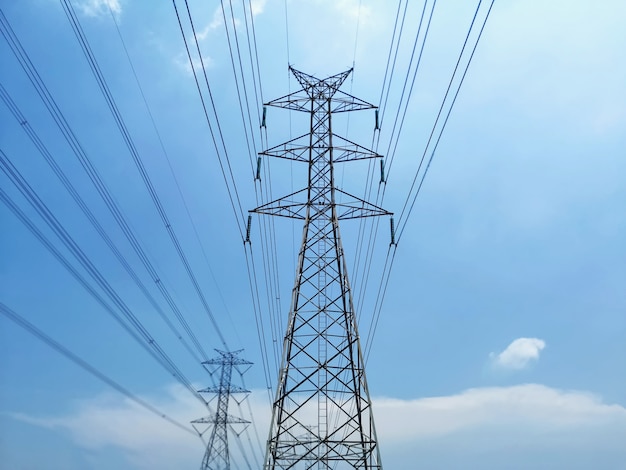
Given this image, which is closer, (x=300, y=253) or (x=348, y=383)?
(x=348, y=383)

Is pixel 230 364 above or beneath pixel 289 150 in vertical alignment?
above

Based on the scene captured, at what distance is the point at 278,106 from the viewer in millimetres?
25531

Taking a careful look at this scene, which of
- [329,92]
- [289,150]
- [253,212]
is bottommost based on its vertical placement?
[253,212]

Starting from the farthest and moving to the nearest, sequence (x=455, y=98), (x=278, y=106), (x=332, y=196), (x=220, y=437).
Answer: (x=220, y=437) < (x=278, y=106) < (x=332, y=196) < (x=455, y=98)

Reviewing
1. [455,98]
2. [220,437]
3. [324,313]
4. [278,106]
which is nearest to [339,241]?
[324,313]

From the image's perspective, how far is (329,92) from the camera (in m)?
26.9

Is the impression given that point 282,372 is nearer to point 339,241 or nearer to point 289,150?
point 339,241

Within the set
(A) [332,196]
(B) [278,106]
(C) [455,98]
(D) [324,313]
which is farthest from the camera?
(B) [278,106]

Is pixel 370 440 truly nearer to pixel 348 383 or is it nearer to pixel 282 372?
pixel 348 383

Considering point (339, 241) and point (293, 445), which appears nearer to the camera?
point (293, 445)

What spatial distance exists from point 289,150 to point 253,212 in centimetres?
378

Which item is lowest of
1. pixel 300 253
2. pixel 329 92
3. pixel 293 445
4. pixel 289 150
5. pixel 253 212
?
pixel 293 445

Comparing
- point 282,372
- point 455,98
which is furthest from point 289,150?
point 455,98

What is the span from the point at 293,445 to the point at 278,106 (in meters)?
16.2
